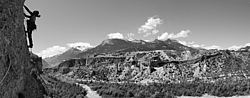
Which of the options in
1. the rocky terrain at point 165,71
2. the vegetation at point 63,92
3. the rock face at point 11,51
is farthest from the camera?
the rocky terrain at point 165,71

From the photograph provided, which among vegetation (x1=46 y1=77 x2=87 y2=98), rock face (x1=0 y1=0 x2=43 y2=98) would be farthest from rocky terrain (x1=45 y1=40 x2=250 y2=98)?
rock face (x1=0 y1=0 x2=43 y2=98)

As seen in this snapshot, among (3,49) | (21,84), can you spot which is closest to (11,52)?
(3,49)

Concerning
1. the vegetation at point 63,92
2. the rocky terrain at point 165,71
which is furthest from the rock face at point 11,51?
the rocky terrain at point 165,71

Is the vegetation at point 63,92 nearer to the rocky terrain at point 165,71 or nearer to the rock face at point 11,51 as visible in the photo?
the rocky terrain at point 165,71

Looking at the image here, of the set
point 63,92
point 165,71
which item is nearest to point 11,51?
point 63,92

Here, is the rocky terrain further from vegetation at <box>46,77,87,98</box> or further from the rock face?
the rock face

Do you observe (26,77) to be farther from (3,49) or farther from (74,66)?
(74,66)

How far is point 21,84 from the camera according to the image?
8.10 meters

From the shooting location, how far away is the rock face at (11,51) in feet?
19.3

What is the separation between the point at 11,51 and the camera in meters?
6.64

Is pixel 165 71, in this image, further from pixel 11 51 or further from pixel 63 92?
pixel 11 51

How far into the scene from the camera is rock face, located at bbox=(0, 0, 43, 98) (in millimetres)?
5879

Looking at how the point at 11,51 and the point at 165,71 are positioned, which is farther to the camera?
the point at 165,71

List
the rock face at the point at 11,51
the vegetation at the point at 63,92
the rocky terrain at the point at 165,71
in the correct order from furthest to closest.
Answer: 1. the rocky terrain at the point at 165,71
2. the vegetation at the point at 63,92
3. the rock face at the point at 11,51
